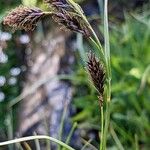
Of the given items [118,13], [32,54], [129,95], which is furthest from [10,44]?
[129,95]

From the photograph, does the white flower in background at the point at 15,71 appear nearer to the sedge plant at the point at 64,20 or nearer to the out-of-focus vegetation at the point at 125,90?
the out-of-focus vegetation at the point at 125,90

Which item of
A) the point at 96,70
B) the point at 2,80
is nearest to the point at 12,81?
the point at 2,80

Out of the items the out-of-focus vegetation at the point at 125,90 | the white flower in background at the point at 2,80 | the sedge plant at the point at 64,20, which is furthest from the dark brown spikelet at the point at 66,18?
the white flower in background at the point at 2,80

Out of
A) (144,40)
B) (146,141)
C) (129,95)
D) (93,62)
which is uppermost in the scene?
(93,62)

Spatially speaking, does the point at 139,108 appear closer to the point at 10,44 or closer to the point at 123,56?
the point at 123,56

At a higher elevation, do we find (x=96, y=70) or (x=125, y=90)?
(x=96, y=70)

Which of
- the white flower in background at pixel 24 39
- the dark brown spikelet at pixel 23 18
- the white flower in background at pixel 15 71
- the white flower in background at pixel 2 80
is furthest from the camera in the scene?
the white flower in background at pixel 24 39

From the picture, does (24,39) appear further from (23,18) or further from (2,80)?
(23,18)
